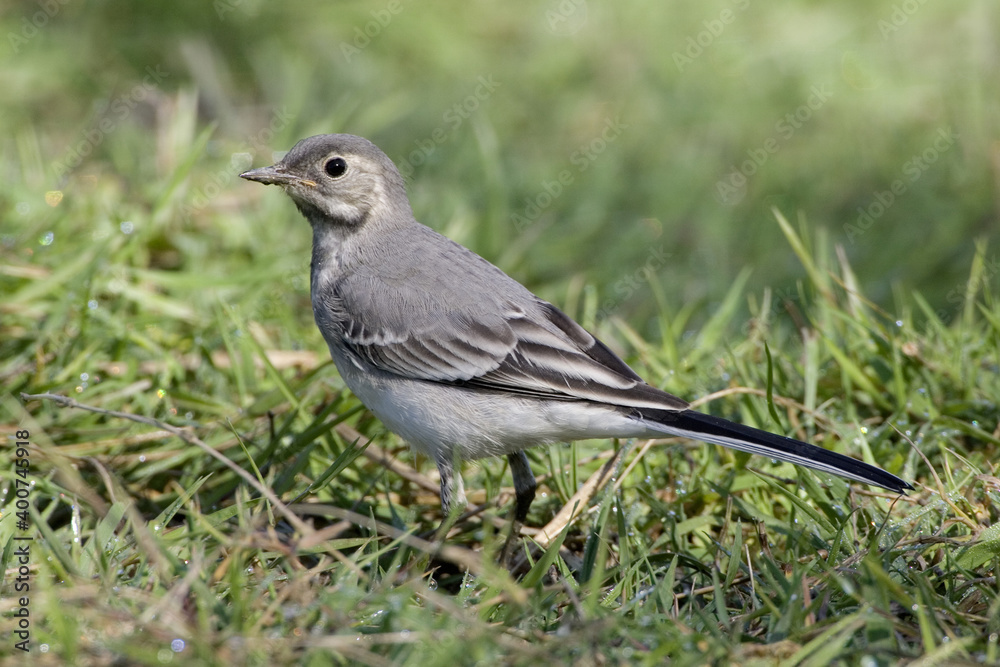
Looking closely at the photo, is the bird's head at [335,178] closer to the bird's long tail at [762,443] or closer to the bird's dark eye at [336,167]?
the bird's dark eye at [336,167]

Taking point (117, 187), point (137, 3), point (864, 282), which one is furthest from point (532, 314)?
point (137, 3)

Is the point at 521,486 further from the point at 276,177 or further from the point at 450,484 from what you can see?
the point at 276,177

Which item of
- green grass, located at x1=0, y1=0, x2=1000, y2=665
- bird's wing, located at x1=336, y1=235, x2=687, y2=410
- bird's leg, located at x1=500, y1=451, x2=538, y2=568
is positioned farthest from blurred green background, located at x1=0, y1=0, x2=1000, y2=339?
bird's leg, located at x1=500, y1=451, x2=538, y2=568

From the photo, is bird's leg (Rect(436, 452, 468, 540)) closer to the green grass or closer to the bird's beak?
the green grass

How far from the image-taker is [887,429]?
15.1 ft

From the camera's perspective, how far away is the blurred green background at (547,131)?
678 cm

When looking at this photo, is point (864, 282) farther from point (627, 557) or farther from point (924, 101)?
point (627, 557)

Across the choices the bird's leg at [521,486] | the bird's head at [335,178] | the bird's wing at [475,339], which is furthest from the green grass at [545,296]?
Answer: the bird's head at [335,178]

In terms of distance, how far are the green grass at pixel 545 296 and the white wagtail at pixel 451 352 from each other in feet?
1.08

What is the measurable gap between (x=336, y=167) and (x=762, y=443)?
2.47 metres

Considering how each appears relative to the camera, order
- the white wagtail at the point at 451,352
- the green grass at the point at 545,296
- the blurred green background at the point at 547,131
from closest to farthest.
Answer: the green grass at the point at 545,296
the white wagtail at the point at 451,352
the blurred green background at the point at 547,131

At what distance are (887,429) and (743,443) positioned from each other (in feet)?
4.06

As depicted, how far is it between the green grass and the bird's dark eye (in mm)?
935

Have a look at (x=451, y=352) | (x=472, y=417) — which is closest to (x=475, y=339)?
(x=451, y=352)
